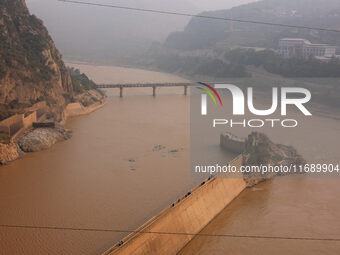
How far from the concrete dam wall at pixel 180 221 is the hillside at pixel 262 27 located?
4247cm

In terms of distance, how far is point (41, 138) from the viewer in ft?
55.9

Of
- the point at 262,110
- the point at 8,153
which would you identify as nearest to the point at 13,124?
the point at 8,153

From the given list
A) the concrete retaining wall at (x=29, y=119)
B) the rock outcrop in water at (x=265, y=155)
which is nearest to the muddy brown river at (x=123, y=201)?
the rock outcrop in water at (x=265, y=155)

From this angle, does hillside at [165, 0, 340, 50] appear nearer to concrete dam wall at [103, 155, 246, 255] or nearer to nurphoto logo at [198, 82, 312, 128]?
nurphoto logo at [198, 82, 312, 128]

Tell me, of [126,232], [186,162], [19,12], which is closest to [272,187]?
[186,162]

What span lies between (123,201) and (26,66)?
13.6 m

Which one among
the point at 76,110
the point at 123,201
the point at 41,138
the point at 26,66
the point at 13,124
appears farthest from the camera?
the point at 76,110

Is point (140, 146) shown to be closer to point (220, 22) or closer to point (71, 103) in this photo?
point (71, 103)

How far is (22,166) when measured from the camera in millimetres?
14547

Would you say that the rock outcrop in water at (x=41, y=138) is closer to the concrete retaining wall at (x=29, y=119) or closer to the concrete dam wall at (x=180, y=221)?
the concrete retaining wall at (x=29, y=119)

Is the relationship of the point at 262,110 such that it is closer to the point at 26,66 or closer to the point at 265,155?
the point at 265,155

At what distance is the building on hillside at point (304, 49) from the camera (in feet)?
147

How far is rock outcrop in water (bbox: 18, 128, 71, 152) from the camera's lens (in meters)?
16.3

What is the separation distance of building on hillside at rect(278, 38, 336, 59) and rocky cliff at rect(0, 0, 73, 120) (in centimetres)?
2785
